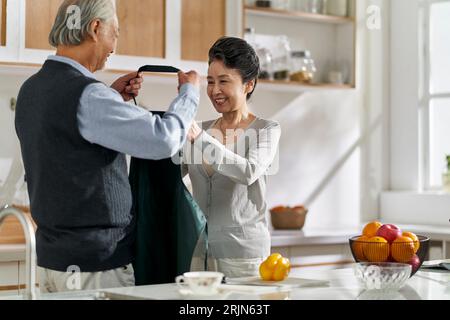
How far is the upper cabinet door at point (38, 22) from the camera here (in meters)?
3.64

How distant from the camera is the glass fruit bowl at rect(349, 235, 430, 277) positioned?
2287mm

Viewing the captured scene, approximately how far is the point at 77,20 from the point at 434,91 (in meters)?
3.34

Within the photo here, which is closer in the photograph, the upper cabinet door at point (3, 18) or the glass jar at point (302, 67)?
the upper cabinet door at point (3, 18)

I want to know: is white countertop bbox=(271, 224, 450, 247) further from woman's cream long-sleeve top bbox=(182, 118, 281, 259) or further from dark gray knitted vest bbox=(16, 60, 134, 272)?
dark gray knitted vest bbox=(16, 60, 134, 272)

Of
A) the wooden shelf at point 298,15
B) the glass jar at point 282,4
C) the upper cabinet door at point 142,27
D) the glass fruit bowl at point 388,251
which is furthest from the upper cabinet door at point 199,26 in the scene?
the glass fruit bowl at point 388,251

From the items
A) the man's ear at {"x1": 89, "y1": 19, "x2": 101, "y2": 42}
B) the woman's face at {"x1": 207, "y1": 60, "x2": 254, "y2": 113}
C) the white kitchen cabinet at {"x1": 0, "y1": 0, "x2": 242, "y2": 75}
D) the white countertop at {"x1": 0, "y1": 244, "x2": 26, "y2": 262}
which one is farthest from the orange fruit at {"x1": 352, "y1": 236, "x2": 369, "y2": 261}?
the white kitchen cabinet at {"x1": 0, "y1": 0, "x2": 242, "y2": 75}

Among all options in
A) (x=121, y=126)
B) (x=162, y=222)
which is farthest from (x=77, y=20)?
(x=162, y=222)

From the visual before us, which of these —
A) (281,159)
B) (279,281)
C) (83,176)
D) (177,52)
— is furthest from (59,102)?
(281,159)

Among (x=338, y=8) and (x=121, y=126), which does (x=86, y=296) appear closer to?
(x=121, y=126)

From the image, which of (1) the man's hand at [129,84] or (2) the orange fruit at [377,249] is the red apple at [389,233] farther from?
(1) the man's hand at [129,84]

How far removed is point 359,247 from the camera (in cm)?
233

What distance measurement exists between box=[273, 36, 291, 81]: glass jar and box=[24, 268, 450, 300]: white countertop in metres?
2.34

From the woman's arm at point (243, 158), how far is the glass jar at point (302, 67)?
1.73 metres

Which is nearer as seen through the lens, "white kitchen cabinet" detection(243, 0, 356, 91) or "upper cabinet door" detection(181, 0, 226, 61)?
"upper cabinet door" detection(181, 0, 226, 61)
